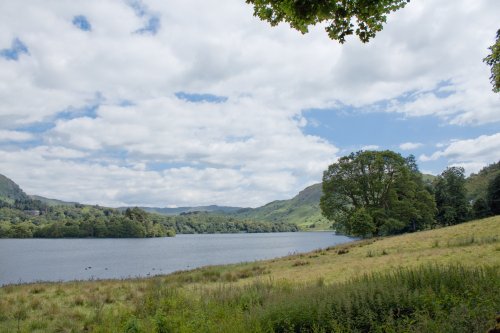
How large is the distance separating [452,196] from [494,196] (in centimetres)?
755

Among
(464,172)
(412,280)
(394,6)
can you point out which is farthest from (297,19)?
(464,172)

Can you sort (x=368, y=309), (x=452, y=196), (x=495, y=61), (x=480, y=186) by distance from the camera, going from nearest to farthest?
1. (x=368, y=309)
2. (x=495, y=61)
3. (x=452, y=196)
4. (x=480, y=186)

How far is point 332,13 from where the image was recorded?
27.2 feet

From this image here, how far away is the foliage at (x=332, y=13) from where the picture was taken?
7.99 m

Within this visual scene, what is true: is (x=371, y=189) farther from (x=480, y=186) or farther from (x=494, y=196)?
(x=480, y=186)

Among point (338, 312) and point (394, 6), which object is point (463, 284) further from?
point (394, 6)

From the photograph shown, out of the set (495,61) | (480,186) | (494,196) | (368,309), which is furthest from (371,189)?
(480,186)

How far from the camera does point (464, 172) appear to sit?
73875 millimetres

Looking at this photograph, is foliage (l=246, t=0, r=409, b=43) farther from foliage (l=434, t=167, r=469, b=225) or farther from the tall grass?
foliage (l=434, t=167, r=469, b=225)

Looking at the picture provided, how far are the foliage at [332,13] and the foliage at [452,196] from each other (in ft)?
239

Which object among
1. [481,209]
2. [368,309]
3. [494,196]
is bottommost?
[368,309]

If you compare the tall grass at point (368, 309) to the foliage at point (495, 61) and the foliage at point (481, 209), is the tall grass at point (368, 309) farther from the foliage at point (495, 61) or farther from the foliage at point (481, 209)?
the foliage at point (481, 209)

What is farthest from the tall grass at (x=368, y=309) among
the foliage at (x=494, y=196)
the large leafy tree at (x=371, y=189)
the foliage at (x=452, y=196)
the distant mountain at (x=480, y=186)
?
the distant mountain at (x=480, y=186)

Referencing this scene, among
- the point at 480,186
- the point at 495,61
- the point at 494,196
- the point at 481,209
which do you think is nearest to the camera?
the point at 495,61
